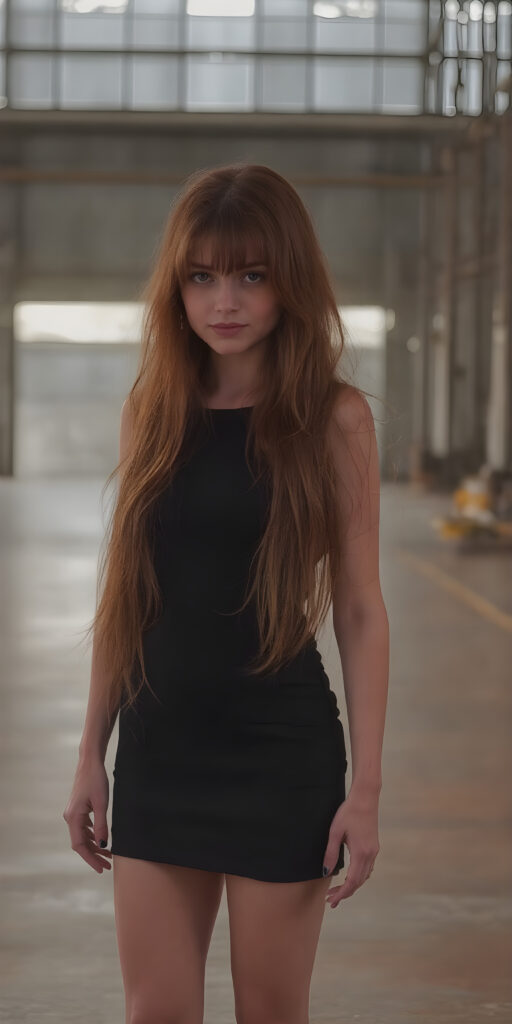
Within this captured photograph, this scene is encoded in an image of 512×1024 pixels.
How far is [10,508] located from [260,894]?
2017cm

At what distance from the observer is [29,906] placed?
4520 millimetres

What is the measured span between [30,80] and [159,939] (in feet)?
94.6

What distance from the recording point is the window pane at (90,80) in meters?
28.8

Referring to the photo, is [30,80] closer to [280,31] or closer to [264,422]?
[280,31]

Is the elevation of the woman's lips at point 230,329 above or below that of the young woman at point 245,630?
above

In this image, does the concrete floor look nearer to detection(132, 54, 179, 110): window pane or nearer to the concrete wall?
detection(132, 54, 179, 110): window pane

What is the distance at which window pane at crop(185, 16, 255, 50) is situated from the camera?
94.8 ft

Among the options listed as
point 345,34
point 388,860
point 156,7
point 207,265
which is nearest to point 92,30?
point 156,7

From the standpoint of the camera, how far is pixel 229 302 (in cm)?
221

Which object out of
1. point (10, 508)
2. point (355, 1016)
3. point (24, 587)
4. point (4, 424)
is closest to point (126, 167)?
point (4, 424)

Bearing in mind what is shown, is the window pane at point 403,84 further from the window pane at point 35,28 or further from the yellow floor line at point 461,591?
the yellow floor line at point 461,591

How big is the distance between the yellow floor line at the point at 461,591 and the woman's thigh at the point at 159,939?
8.34 metres

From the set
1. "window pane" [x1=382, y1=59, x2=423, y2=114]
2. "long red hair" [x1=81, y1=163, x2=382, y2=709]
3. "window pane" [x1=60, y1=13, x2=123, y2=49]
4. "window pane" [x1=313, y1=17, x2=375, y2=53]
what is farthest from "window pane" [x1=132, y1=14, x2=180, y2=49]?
"long red hair" [x1=81, y1=163, x2=382, y2=709]

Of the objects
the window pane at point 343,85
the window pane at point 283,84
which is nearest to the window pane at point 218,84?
the window pane at point 283,84
